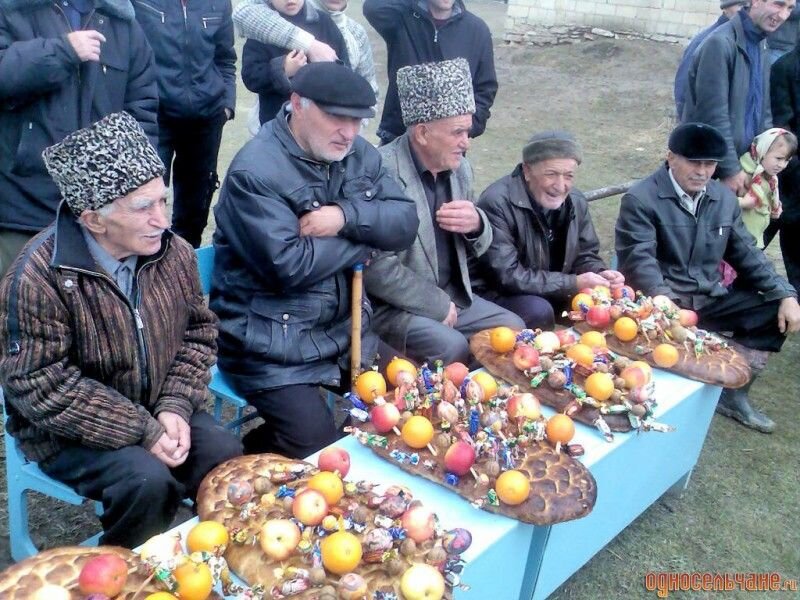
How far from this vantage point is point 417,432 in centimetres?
216

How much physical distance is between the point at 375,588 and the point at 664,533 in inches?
76.5

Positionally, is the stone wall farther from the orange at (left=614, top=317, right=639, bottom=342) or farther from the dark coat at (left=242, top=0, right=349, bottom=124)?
the orange at (left=614, top=317, right=639, bottom=342)

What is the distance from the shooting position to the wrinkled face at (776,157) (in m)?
4.58

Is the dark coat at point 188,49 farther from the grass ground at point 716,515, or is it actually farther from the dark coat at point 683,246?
the dark coat at point 683,246

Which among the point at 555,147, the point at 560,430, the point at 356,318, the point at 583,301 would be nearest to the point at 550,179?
the point at 555,147

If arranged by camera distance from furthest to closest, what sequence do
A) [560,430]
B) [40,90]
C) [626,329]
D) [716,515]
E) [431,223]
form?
[431,223]
[716,515]
[626,329]
[40,90]
[560,430]

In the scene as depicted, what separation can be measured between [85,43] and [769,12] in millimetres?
3866

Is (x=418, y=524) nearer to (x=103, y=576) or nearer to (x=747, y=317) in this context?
(x=103, y=576)

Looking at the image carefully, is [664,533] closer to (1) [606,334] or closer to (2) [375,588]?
(1) [606,334]

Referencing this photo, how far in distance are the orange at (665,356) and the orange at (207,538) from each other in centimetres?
188

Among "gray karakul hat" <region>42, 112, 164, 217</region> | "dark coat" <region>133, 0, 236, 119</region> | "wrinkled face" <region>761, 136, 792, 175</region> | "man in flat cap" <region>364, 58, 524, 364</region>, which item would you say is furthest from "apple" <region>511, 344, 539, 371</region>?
"wrinkled face" <region>761, 136, 792, 175</region>

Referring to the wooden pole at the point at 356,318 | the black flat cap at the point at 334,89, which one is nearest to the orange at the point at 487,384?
the wooden pole at the point at 356,318

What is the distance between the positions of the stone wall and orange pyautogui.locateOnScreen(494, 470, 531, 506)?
→ 12149 mm

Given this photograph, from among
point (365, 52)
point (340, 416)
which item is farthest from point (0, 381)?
point (365, 52)
